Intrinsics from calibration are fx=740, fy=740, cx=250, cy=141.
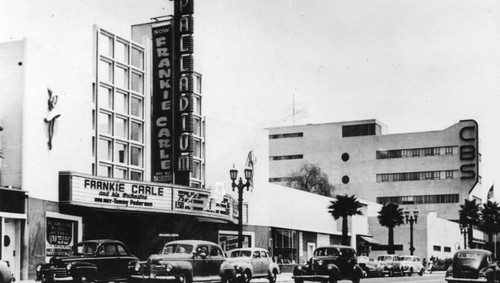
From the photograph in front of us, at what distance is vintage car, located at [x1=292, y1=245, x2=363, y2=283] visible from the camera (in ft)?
93.9

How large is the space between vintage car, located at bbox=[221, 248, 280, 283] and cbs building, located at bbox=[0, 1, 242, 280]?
19.9 ft

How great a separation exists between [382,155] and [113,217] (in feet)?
249

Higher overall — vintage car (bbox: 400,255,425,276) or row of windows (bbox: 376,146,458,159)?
→ row of windows (bbox: 376,146,458,159)

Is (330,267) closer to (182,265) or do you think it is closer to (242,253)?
(242,253)

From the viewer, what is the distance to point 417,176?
105000 mm

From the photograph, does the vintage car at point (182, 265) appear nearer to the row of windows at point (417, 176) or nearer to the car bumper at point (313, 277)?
the car bumper at point (313, 277)

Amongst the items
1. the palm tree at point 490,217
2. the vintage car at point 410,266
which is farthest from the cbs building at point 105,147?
the palm tree at point 490,217

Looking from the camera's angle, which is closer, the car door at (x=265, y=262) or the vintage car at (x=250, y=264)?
the vintage car at (x=250, y=264)

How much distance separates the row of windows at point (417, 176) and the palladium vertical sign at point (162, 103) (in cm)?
7043

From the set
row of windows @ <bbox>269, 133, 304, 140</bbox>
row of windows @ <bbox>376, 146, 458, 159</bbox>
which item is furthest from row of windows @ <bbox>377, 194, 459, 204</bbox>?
row of windows @ <bbox>269, 133, 304, 140</bbox>

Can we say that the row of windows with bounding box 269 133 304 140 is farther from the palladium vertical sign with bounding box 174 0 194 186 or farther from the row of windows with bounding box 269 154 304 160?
the palladium vertical sign with bounding box 174 0 194 186

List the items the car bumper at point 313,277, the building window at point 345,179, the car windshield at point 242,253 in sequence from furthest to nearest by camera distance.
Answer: the building window at point 345,179
the car windshield at point 242,253
the car bumper at point 313,277

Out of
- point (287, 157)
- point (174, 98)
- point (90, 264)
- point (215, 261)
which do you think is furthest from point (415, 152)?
point (90, 264)

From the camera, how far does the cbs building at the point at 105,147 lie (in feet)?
100
